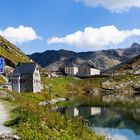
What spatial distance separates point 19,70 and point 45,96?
19866 millimetres

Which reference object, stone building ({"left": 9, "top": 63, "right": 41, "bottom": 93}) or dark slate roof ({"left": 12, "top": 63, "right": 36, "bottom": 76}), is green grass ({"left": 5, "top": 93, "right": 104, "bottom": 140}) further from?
dark slate roof ({"left": 12, "top": 63, "right": 36, "bottom": 76})

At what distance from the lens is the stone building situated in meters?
155

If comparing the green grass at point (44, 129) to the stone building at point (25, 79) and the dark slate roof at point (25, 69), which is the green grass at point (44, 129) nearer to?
the stone building at point (25, 79)

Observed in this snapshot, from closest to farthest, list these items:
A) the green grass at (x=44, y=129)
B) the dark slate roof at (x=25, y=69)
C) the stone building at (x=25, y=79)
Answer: the green grass at (x=44, y=129), the stone building at (x=25, y=79), the dark slate roof at (x=25, y=69)

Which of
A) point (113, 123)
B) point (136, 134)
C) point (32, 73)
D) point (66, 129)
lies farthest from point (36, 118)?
point (32, 73)

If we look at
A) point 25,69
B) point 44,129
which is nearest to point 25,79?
point 25,69

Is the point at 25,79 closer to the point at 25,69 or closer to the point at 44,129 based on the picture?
the point at 25,69

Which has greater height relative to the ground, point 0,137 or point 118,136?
point 0,137

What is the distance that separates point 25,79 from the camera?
156125mm

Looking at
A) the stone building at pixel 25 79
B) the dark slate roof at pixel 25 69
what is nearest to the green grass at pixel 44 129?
the stone building at pixel 25 79

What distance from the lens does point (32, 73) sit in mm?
155625

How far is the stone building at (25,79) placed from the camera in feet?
510

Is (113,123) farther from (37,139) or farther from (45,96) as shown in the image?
(45,96)

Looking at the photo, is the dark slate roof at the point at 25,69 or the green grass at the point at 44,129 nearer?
the green grass at the point at 44,129
